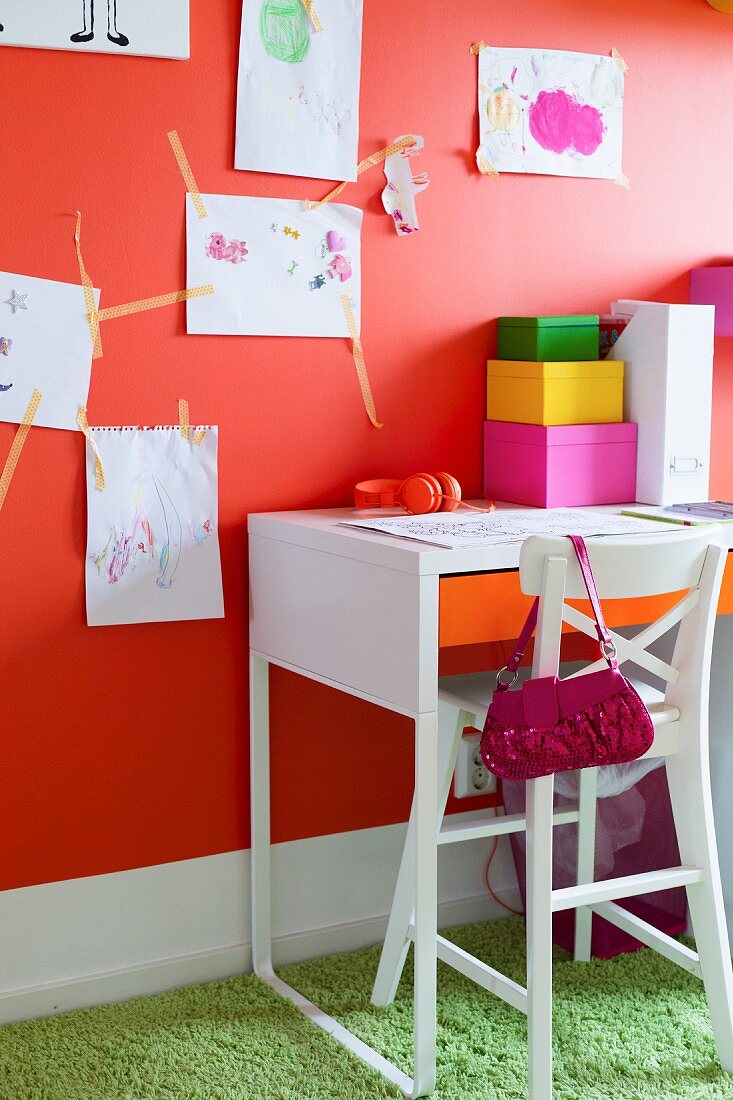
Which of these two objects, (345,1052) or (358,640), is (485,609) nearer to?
(358,640)

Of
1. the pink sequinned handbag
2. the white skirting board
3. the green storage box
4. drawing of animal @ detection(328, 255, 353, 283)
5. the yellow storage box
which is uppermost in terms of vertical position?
drawing of animal @ detection(328, 255, 353, 283)

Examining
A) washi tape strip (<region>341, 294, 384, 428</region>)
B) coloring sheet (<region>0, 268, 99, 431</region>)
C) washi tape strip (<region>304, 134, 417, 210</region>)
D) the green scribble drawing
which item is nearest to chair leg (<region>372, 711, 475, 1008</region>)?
washi tape strip (<region>341, 294, 384, 428</region>)

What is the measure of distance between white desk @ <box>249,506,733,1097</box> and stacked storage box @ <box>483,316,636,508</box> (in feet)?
0.34

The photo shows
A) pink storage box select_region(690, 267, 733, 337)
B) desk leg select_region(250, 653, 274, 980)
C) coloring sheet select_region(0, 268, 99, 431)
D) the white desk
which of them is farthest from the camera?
pink storage box select_region(690, 267, 733, 337)

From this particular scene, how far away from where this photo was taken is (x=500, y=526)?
200cm

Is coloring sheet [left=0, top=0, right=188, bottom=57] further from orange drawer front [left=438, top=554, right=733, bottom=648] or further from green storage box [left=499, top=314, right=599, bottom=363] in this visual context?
orange drawer front [left=438, top=554, right=733, bottom=648]

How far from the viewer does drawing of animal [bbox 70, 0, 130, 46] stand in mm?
1950

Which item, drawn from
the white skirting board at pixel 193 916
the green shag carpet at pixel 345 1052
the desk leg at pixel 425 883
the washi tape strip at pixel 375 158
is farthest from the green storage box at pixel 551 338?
the green shag carpet at pixel 345 1052

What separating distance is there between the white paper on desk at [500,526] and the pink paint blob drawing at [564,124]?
73 centimetres

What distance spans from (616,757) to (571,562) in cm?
27

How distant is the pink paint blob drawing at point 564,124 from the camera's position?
2.35m

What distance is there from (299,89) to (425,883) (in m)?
1.32

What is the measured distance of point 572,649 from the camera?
7.84ft

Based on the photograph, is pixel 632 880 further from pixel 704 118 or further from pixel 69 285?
pixel 704 118
